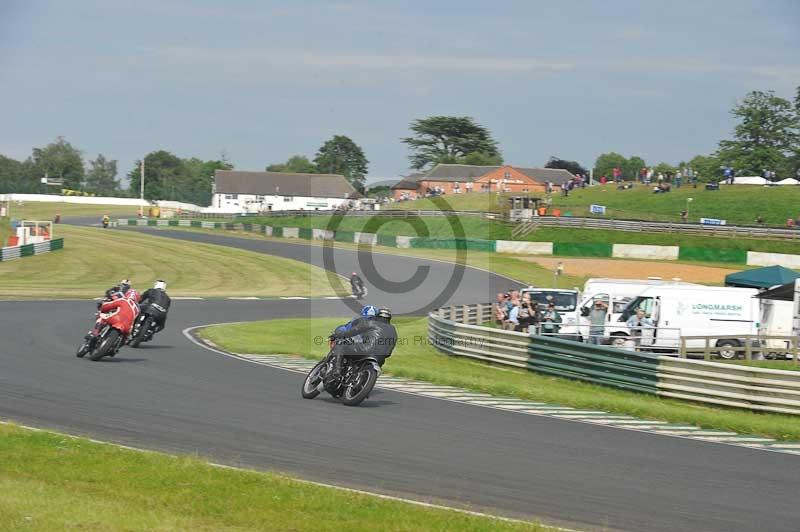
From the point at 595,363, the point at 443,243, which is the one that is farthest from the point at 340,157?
Answer: the point at 595,363

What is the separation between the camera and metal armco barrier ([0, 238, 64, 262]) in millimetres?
51938

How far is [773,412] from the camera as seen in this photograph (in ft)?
58.8

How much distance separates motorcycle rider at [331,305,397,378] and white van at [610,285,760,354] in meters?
12.0

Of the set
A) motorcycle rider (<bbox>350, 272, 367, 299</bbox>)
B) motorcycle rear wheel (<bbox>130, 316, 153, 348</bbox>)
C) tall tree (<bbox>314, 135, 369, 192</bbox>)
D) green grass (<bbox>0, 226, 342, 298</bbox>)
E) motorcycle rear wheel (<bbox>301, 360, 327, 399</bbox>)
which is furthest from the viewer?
tall tree (<bbox>314, 135, 369, 192</bbox>)

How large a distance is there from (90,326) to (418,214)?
182ft

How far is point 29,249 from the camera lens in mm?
55031

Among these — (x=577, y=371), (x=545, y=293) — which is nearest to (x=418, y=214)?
(x=545, y=293)

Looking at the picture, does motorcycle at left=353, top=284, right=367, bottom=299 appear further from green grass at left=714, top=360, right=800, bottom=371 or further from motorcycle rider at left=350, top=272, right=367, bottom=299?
green grass at left=714, top=360, right=800, bottom=371

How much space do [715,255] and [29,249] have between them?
41.7m

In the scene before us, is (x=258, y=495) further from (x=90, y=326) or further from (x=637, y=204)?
(x=637, y=204)

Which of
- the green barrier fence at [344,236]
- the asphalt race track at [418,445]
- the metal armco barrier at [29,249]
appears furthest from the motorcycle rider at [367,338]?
the green barrier fence at [344,236]

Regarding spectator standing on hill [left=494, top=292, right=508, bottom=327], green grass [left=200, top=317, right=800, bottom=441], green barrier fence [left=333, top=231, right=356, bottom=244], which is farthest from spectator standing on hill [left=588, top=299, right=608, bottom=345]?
green barrier fence [left=333, top=231, right=356, bottom=244]

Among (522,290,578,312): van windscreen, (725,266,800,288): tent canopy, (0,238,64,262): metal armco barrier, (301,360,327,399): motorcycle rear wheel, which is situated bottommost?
(0,238,64,262): metal armco barrier

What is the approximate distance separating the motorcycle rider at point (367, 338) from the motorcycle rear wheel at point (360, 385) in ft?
0.84
